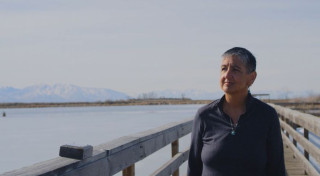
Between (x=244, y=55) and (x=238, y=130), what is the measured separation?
40 centimetres

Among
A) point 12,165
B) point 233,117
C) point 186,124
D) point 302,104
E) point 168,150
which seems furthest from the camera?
point 302,104

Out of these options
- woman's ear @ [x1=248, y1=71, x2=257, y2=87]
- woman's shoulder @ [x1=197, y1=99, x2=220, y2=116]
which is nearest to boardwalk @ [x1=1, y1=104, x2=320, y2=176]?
woman's shoulder @ [x1=197, y1=99, x2=220, y2=116]

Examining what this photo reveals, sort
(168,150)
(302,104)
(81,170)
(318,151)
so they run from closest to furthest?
1. (81,170)
2. (318,151)
3. (168,150)
4. (302,104)

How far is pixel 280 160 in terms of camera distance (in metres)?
2.68

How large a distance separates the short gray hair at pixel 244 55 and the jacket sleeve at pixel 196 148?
1.20ft

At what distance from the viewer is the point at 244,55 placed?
2609 mm

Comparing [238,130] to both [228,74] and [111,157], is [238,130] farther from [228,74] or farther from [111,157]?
[111,157]

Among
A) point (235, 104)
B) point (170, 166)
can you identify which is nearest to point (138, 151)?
point (235, 104)

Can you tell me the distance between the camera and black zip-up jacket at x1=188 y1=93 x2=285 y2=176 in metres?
2.52

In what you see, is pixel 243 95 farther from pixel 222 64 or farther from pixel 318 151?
pixel 318 151

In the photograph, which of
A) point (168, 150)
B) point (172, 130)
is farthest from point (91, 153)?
point (168, 150)

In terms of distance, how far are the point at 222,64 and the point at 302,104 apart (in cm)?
3172

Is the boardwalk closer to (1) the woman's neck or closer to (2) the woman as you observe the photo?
(2) the woman

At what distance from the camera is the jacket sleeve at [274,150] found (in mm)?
2611
